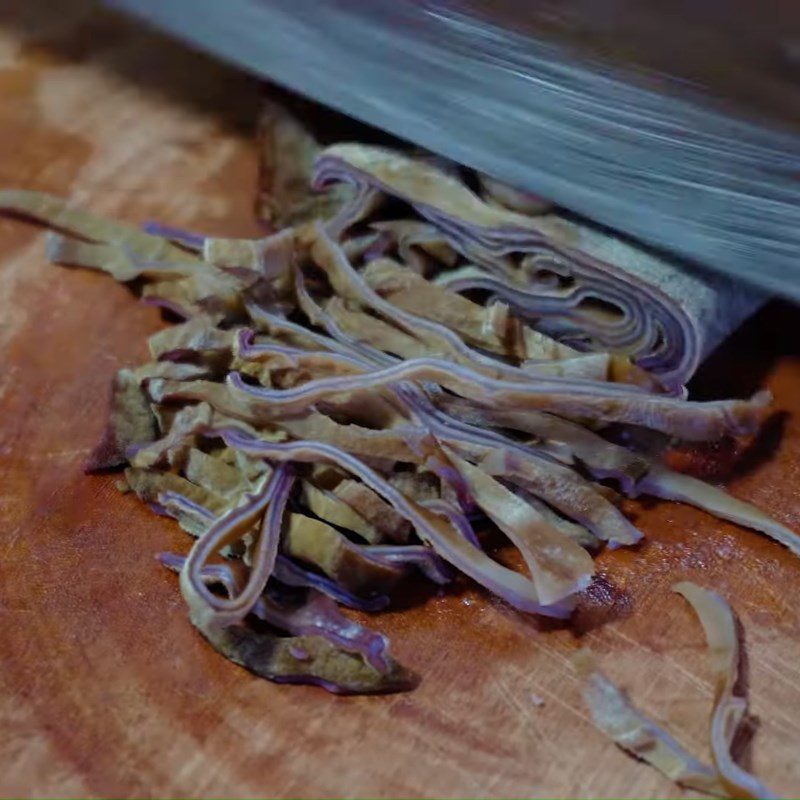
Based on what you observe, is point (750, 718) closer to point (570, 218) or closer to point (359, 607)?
point (359, 607)

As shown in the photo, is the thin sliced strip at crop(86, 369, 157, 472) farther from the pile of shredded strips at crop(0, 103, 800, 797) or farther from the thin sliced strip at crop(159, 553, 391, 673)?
the thin sliced strip at crop(159, 553, 391, 673)

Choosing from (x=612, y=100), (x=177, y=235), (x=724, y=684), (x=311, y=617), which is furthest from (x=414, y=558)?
(x=177, y=235)

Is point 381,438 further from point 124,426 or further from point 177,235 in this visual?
point 177,235

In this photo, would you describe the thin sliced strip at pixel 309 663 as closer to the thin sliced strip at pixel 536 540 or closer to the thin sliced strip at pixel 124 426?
the thin sliced strip at pixel 536 540

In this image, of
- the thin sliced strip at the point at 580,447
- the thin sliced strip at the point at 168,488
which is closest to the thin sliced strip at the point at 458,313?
the thin sliced strip at the point at 580,447

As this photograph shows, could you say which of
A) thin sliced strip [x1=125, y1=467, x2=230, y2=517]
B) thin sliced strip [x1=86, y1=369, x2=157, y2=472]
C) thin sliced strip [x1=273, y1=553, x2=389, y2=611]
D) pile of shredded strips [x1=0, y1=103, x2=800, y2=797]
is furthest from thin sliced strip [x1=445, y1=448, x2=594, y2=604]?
thin sliced strip [x1=86, y1=369, x2=157, y2=472]

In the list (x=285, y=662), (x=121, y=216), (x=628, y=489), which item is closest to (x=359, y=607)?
(x=285, y=662)

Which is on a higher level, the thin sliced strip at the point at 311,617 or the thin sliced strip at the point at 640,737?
the thin sliced strip at the point at 640,737
